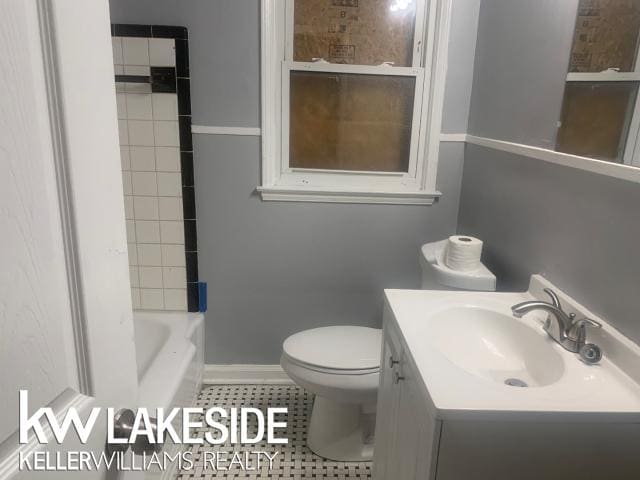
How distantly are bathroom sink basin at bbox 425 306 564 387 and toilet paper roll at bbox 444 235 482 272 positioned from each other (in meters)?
0.32

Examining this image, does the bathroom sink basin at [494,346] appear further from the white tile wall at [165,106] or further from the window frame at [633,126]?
the white tile wall at [165,106]

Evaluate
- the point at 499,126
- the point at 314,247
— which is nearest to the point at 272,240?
the point at 314,247

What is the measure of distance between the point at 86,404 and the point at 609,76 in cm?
131

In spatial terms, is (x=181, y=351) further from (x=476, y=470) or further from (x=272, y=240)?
(x=476, y=470)

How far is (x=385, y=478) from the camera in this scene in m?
1.42

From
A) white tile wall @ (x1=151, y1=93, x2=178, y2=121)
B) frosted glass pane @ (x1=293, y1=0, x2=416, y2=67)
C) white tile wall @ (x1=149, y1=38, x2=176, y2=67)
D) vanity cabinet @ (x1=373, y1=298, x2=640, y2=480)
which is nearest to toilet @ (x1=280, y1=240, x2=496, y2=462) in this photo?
vanity cabinet @ (x1=373, y1=298, x2=640, y2=480)

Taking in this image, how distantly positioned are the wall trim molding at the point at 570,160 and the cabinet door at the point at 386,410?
0.68 metres

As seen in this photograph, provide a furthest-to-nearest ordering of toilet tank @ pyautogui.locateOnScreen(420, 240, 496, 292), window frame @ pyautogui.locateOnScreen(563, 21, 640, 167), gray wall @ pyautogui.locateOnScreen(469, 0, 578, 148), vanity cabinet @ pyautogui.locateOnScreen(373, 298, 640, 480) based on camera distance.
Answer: toilet tank @ pyautogui.locateOnScreen(420, 240, 496, 292), gray wall @ pyautogui.locateOnScreen(469, 0, 578, 148), window frame @ pyautogui.locateOnScreen(563, 21, 640, 167), vanity cabinet @ pyautogui.locateOnScreen(373, 298, 640, 480)

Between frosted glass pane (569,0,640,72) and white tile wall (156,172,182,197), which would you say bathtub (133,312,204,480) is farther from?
frosted glass pane (569,0,640,72)

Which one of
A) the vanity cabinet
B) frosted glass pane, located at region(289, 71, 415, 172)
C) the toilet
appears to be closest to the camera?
the vanity cabinet

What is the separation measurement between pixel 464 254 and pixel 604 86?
0.68 meters

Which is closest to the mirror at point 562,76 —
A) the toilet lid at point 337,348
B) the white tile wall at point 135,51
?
the toilet lid at point 337,348

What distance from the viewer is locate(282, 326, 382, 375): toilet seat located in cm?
179


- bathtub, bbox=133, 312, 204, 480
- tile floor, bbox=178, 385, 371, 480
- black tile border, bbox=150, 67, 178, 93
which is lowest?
tile floor, bbox=178, 385, 371, 480
